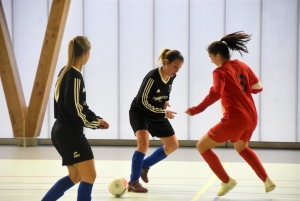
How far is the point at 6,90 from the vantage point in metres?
9.19

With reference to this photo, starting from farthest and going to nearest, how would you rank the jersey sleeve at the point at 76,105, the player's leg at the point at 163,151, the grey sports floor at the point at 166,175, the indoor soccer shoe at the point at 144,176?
the indoor soccer shoe at the point at 144,176 < the player's leg at the point at 163,151 < the grey sports floor at the point at 166,175 < the jersey sleeve at the point at 76,105

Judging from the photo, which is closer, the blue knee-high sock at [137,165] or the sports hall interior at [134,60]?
the blue knee-high sock at [137,165]

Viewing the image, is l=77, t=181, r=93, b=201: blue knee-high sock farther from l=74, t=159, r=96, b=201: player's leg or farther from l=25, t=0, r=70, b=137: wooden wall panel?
l=25, t=0, r=70, b=137: wooden wall panel

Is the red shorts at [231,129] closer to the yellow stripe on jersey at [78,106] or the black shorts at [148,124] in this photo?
the black shorts at [148,124]

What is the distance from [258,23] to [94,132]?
3310mm

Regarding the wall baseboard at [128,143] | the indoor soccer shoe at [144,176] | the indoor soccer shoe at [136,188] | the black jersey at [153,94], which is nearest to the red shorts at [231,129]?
the black jersey at [153,94]

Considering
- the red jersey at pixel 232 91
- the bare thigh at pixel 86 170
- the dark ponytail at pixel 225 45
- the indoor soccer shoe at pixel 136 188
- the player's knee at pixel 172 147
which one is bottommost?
the indoor soccer shoe at pixel 136 188

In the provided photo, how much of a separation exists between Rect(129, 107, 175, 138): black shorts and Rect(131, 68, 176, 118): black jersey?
0.16 feet

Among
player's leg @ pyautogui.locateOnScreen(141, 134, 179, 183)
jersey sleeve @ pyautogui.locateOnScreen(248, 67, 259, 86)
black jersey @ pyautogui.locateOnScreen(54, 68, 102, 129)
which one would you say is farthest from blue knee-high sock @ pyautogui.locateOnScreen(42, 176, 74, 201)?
jersey sleeve @ pyautogui.locateOnScreen(248, 67, 259, 86)

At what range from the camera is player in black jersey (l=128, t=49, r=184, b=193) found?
516 centimetres

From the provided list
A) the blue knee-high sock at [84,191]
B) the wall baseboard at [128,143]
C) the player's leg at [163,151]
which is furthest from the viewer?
the wall baseboard at [128,143]

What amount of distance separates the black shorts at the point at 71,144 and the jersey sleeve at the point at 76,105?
8 cm

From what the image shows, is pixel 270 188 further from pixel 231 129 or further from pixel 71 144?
pixel 71 144

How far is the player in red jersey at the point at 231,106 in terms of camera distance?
4.75 meters
